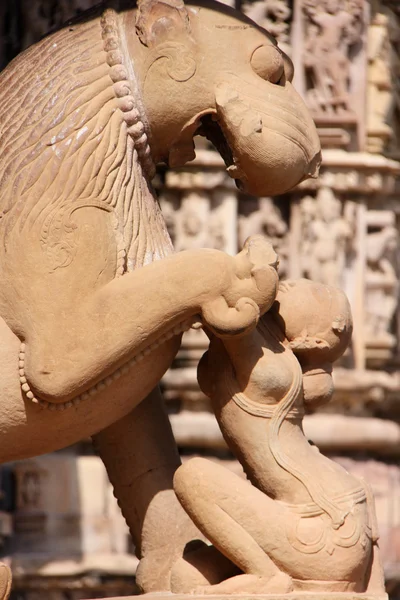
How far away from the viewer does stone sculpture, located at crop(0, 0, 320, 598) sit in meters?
3.27

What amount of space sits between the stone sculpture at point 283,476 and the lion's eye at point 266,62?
1.53 feet

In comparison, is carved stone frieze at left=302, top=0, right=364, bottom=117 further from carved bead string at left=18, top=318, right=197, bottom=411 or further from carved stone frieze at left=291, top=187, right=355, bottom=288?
carved bead string at left=18, top=318, right=197, bottom=411

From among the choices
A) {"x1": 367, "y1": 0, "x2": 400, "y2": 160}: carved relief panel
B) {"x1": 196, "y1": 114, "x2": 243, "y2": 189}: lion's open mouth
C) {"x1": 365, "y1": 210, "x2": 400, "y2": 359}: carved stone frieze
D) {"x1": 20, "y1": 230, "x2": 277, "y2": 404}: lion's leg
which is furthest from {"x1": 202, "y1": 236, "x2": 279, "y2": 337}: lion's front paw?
{"x1": 367, "y1": 0, "x2": 400, "y2": 160}: carved relief panel

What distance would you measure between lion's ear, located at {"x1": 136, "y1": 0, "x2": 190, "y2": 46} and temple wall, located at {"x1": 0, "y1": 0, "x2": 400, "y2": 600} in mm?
2690

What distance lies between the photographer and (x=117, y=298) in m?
3.28

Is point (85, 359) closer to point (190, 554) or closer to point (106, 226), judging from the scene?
point (106, 226)

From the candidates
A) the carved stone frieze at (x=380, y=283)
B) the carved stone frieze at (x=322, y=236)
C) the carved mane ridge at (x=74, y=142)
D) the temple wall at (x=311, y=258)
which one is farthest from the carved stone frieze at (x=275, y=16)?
the carved mane ridge at (x=74, y=142)

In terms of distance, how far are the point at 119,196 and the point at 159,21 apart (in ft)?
1.37

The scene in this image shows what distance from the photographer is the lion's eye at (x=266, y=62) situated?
3.48 meters

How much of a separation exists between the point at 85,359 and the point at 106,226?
301 millimetres

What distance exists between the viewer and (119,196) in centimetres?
337

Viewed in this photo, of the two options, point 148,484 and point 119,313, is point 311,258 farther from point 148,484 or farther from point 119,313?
point 119,313

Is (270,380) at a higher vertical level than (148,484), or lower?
higher

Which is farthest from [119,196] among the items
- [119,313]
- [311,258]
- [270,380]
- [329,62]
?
[329,62]
